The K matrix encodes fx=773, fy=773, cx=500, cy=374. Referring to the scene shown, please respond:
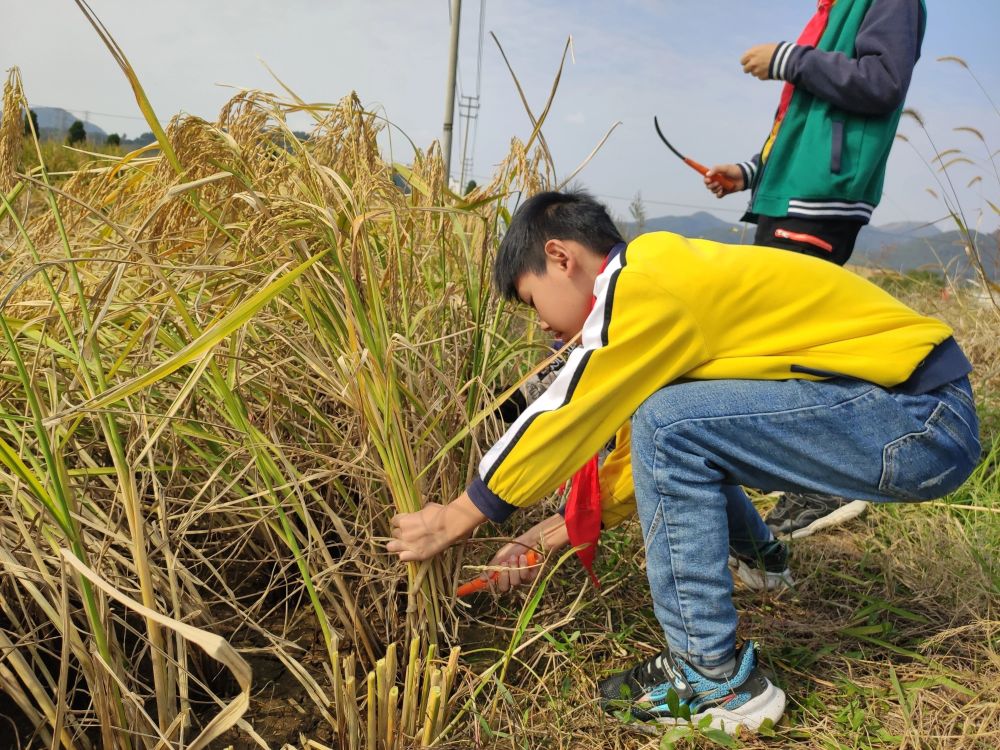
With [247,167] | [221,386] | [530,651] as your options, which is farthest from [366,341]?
[530,651]

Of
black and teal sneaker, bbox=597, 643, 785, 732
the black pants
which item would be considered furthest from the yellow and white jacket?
the black pants

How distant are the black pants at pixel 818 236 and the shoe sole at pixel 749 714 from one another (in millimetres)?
939

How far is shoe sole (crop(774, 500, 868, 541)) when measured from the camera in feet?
6.08

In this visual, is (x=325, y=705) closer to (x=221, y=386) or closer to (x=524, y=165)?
(x=221, y=386)

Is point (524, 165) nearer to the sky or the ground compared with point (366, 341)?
nearer to the sky

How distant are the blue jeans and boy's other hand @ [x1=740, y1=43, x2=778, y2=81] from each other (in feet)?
2.66

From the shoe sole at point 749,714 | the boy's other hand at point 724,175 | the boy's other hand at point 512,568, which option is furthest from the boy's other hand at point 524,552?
the boy's other hand at point 724,175

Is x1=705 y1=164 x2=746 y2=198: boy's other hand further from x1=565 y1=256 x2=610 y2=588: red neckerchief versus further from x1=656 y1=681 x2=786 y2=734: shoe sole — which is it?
x1=656 y1=681 x2=786 y2=734: shoe sole

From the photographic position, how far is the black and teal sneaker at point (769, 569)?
1.53 m

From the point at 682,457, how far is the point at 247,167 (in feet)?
2.62

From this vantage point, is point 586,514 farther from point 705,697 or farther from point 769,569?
point 769,569

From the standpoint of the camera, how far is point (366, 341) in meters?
1.12

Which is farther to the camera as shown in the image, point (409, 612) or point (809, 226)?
point (809, 226)

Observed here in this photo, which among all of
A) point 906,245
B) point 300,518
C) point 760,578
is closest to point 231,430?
point 300,518
